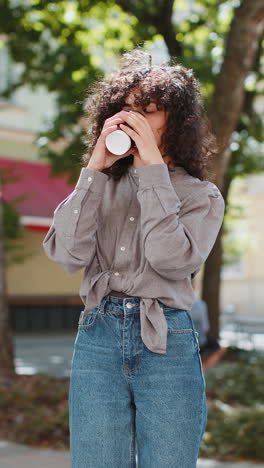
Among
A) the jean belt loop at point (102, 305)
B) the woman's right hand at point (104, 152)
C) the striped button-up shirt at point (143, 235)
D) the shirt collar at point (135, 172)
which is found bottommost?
the jean belt loop at point (102, 305)

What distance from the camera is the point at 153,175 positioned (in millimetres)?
2055

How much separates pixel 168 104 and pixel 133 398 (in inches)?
38.1

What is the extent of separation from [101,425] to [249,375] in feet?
18.5

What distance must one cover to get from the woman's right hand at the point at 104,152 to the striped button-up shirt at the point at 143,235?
0.10 ft

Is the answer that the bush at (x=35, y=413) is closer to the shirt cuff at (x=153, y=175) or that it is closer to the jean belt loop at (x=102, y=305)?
the jean belt loop at (x=102, y=305)

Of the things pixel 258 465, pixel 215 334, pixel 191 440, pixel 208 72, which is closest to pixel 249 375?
pixel 258 465

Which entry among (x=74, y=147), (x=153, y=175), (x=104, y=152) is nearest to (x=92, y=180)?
(x=104, y=152)

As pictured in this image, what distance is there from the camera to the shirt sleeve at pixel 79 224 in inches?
82.0

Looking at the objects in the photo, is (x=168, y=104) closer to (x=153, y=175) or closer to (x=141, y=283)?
(x=153, y=175)

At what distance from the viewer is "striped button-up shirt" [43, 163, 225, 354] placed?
2008mm

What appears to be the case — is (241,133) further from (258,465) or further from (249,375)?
(258,465)

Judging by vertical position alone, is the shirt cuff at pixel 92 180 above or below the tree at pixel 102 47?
below

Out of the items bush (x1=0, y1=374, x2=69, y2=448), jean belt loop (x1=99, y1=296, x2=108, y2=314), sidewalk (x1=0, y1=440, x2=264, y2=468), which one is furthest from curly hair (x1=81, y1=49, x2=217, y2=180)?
bush (x1=0, y1=374, x2=69, y2=448)

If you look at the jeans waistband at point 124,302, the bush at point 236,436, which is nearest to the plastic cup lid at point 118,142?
the jeans waistband at point 124,302
